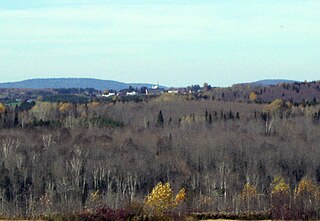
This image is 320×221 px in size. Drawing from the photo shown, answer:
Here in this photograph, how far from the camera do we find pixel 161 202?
40031 millimetres

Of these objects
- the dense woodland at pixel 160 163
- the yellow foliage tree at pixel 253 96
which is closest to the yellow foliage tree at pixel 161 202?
the dense woodland at pixel 160 163

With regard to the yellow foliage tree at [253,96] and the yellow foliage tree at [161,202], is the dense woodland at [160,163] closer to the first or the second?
the yellow foliage tree at [161,202]

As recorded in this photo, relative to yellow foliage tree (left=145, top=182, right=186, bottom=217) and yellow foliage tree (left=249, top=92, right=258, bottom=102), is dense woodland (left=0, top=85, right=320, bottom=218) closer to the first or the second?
yellow foliage tree (left=145, top=182, right=186, bottom=217)

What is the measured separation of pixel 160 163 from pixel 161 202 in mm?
28719

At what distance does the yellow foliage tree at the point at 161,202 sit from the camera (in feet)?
110

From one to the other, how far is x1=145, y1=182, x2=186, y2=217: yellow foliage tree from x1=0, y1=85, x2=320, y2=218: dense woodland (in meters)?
1.25

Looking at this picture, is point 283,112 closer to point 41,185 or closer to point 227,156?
point 227,156

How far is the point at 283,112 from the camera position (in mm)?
109750

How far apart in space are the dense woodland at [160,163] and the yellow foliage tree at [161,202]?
49.3 inches

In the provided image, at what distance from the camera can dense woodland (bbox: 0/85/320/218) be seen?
52.0 meters

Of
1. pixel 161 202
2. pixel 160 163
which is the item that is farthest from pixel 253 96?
pixel 161 202

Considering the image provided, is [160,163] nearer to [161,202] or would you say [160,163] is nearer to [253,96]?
[161,202]

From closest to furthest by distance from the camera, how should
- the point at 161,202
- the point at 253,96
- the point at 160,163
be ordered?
the point at 161,202
the point at 160,163
the point at 253,96

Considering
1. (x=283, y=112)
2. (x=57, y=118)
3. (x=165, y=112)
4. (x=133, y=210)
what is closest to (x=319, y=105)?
(x=283, y=112)
